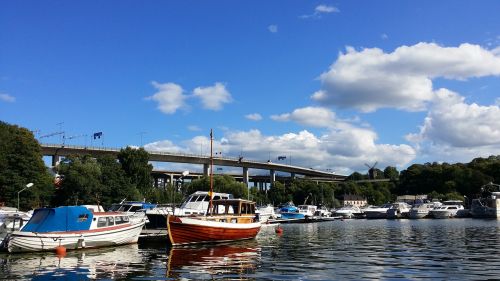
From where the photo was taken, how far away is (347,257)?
3097 cm

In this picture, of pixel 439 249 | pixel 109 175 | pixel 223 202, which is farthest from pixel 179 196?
pixel 439 249

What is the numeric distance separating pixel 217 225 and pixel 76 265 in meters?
14.5

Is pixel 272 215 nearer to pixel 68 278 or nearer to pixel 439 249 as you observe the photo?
pixel 439 249

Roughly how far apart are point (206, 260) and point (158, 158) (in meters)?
145

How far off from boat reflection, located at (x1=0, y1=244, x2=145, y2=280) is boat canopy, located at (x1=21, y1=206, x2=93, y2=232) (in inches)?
73.1

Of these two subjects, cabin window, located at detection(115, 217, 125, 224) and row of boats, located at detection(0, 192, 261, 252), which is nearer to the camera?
row of boats, located at detection(0, 192, 261, 252)

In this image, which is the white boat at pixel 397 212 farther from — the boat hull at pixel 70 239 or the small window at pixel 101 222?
the small window at pixel 101 222

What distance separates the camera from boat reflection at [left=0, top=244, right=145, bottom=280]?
2379cm

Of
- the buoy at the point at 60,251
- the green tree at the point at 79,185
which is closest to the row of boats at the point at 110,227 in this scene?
the buoy at the point at 60,251

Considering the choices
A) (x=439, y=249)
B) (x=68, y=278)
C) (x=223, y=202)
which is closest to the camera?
(x=68, y=278)

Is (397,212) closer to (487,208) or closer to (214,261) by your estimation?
(487,208)

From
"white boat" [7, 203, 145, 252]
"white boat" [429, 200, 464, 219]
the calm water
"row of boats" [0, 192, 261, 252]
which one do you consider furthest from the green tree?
"white boat" [429, 200, 464, 219]

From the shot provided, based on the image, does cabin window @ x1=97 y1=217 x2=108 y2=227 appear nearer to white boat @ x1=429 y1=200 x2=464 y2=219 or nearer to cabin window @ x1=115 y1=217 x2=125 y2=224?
cabin window @ x1=115 y1=217 x2=125 y2=224

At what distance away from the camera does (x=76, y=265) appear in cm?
2769
